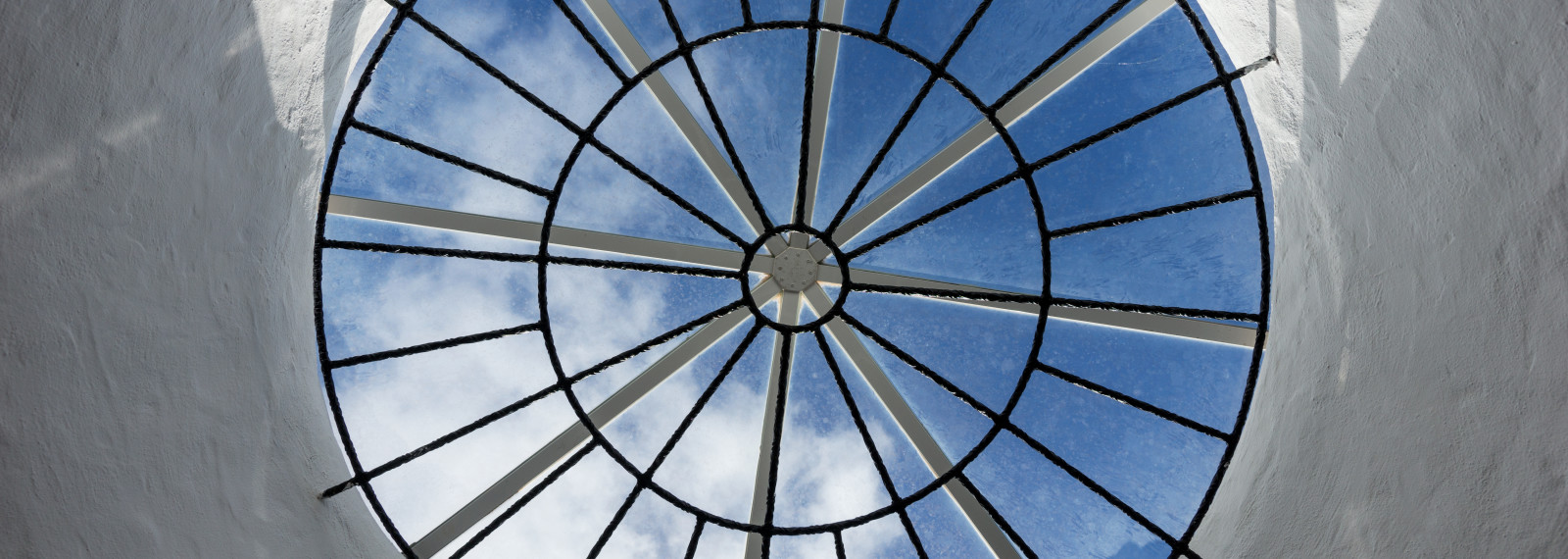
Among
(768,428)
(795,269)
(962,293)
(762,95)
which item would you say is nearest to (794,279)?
(795,269)

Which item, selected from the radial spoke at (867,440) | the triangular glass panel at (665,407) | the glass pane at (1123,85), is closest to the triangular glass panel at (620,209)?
the triangular glass panel at (665,407)

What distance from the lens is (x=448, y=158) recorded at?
23.3 feet

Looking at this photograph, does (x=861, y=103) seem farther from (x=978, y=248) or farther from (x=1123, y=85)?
(x=1123, y=85)

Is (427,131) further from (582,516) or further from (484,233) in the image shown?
(582,516)

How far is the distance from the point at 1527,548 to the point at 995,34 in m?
4.47

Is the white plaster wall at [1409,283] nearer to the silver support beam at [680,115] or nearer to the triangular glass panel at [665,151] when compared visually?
the silver support beam at [680,115]

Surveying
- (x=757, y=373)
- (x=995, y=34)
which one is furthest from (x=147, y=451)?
(x=995, y=34)

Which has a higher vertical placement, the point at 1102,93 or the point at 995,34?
the point at 995,34

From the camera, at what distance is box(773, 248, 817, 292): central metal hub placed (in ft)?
25.1

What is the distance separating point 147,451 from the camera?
16.9 ft

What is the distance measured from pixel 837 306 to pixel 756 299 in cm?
64

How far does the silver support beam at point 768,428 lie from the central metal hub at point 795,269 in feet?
0.30

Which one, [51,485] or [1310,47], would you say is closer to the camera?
[51,485]

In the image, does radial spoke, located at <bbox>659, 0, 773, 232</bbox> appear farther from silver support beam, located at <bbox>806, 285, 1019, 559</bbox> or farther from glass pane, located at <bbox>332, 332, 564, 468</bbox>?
glass pane, located at <bbox>332, 332, 564, 468</bbox>
